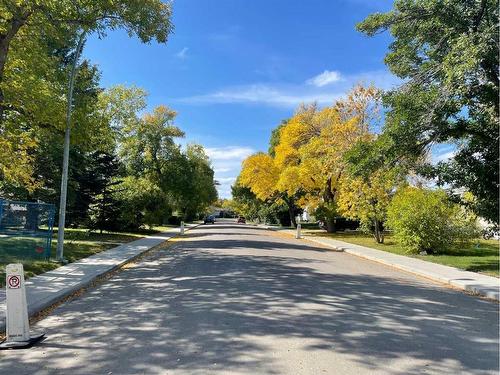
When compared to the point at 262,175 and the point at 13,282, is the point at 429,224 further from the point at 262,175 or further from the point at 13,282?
the point at 262,175

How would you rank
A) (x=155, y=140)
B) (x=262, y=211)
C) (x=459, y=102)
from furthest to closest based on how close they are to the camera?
(x=262, y=211) < (x=155, y=140) < (x=459, y=102)

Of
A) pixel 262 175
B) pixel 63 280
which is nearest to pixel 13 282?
pixel 63 280

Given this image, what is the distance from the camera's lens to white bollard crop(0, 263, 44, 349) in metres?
6.36

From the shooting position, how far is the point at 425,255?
20.3m

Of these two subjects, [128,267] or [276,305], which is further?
[128,267]

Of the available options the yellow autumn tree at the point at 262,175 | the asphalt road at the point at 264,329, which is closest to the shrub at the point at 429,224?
the asphalt road at the point at 264,329

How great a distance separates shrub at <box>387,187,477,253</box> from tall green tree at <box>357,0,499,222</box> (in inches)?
216

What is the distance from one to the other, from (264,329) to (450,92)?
930 centimetres

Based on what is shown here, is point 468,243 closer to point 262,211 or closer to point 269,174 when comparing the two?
point 269,174

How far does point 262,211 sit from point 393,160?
2133 inches

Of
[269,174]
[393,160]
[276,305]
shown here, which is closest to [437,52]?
[393,160]

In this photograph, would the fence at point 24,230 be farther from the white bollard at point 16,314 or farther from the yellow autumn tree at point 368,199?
the yellow autumn tree at point 368,199

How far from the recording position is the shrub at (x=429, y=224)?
67.5 feet

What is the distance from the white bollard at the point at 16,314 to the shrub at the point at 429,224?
17538 millimetres
